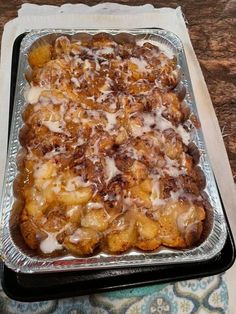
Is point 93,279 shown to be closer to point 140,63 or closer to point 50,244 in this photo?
point 50,244

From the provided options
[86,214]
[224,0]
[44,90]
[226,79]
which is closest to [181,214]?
[86,214]

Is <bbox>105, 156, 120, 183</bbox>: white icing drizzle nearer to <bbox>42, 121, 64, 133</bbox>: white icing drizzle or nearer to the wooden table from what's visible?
<bbox>42, 121, 64, 133</bbox>: white icing drizzle

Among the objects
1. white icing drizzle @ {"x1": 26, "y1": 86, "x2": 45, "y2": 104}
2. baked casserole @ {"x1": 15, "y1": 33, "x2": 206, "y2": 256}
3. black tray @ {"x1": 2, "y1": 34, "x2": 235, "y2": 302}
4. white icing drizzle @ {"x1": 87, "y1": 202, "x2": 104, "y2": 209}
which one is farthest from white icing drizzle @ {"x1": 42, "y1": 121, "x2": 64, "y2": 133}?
black tray @ {"x1": 2, "y1": 34, "x2": 235, "y2": 302}

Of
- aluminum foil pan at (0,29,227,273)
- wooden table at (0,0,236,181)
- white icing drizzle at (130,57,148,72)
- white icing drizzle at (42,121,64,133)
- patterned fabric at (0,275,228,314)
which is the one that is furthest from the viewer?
wooden table at (0,0,236,181)

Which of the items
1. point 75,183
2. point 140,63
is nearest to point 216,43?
point 140,63

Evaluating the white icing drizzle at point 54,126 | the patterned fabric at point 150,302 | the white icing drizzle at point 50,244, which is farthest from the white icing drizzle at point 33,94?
the patterned fabric at point 150,302

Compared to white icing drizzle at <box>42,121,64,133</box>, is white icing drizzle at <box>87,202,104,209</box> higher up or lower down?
lower down
